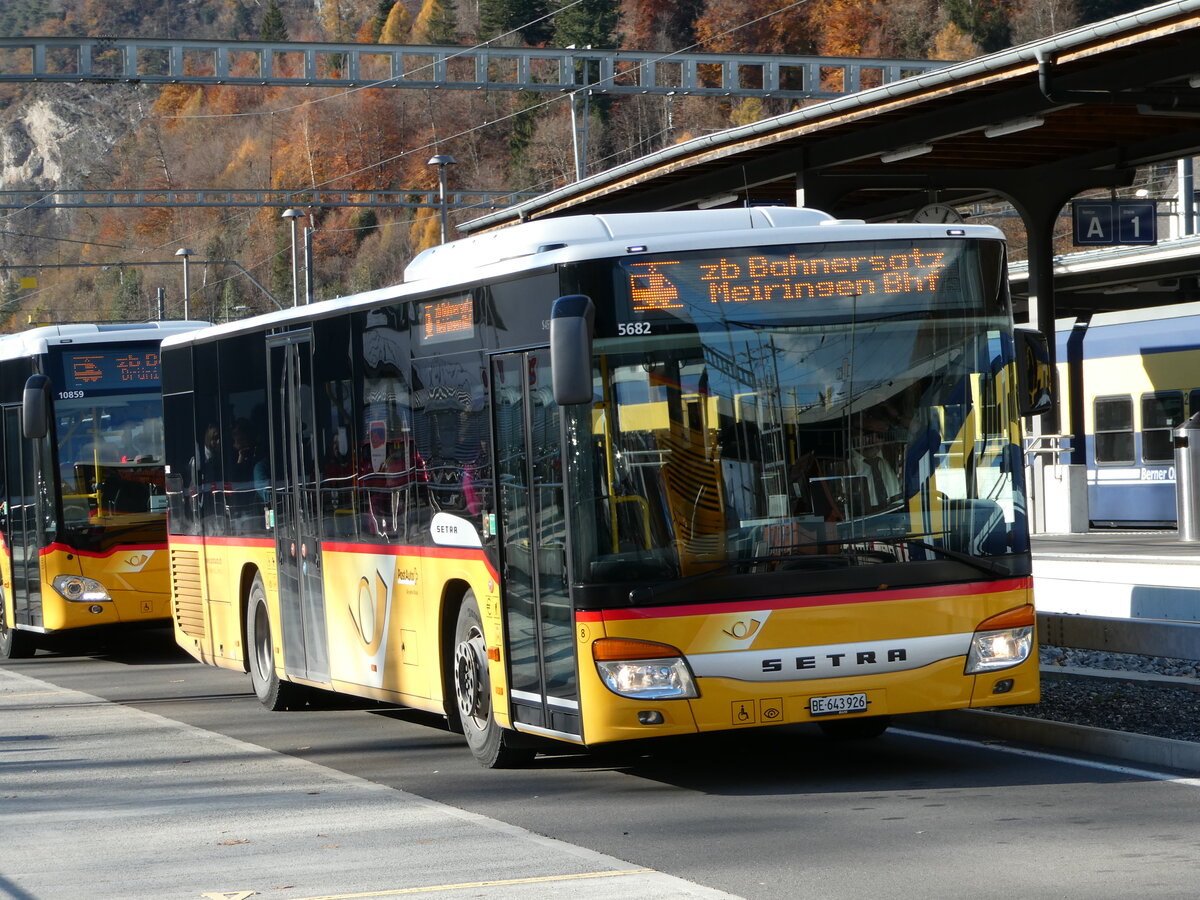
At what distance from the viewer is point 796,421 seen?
9.40m

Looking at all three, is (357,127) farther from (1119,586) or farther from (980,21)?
→ (1119,586)

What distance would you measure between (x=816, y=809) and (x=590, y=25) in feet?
271

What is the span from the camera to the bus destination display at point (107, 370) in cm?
1872

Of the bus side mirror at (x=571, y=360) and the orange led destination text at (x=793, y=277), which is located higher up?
the orange led destination text at (x=793, y=277)

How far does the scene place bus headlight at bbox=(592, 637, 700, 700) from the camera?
9289 mm

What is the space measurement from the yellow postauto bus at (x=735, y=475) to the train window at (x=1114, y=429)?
22.9m

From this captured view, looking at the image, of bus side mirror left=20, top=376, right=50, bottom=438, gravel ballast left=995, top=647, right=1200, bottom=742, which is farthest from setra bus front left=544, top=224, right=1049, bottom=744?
bus side mirror left=20, top=376, right=50, bottom=438

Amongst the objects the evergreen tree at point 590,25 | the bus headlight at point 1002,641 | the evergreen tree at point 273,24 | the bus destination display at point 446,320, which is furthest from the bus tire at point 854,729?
the evergreen tree at point 273,24

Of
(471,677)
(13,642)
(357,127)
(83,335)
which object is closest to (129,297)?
(357,127)

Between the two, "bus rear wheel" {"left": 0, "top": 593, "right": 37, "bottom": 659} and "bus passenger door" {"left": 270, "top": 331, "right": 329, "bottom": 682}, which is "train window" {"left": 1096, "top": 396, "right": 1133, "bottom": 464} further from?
"bus passenger door" {"left": 270, "top": 331, "right": 329, "bottom": 682}

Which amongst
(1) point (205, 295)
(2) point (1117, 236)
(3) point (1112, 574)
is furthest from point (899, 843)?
(1) point (205, 295)

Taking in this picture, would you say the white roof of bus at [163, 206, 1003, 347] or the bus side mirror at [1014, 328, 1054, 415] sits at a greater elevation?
the white roof of bus at [163, 206, 1003, 347]

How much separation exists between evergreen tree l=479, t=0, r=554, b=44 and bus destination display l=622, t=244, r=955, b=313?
3411 inches

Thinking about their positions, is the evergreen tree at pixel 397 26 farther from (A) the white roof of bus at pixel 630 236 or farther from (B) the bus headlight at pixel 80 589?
(A) the white roof of bus at pixel 630 236
